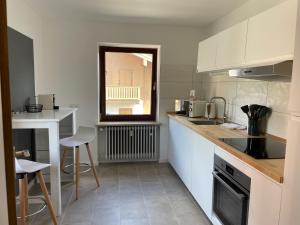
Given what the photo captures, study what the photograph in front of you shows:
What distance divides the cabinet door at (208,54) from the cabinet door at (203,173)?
0.87 metres

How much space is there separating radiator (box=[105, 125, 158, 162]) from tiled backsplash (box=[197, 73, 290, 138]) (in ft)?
3.69

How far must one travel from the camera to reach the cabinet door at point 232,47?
7.05 feet

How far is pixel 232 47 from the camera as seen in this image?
2.33m

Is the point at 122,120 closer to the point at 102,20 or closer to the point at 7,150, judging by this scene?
the point at 102,20

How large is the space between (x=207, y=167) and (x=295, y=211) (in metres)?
1.16

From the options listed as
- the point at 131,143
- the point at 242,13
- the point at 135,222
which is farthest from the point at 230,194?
the point at 131,143

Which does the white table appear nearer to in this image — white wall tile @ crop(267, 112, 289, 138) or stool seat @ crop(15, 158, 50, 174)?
stool seat @ crop(15, 158, 50, 174)

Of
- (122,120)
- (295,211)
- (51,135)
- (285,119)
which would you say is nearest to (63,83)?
(122,120)

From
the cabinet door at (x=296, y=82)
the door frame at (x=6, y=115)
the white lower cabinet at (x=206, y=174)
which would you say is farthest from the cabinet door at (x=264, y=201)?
the door frame at (x=6, y=115)

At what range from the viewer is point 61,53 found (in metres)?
3.51

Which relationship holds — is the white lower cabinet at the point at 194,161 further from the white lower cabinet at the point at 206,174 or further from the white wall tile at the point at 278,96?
the white wall tile at the point at 278,96

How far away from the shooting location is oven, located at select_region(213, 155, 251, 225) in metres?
1.60

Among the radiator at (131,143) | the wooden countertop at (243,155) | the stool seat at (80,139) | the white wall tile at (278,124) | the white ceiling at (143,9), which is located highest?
the white ceiling at (143,9)

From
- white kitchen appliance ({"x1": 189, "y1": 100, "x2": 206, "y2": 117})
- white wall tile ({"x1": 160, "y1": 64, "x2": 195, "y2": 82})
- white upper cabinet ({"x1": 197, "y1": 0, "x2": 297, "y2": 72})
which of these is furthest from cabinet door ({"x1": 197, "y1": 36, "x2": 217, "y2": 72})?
white wall tile ({"x1": 160, "y1": 64, "x2": 195, "y2": 82})
